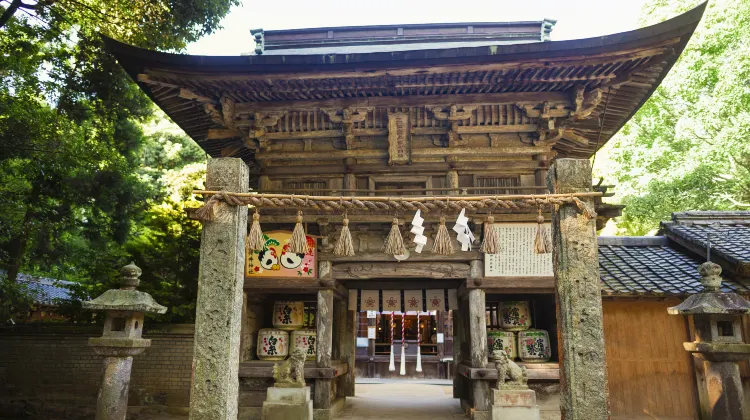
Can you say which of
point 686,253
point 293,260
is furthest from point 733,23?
point 293,260

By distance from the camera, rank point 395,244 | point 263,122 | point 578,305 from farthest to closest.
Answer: point 263,122, point 395,244, point 578,305

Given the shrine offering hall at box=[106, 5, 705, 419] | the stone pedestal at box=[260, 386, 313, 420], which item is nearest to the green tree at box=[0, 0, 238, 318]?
the shrine offering hall at box=[106, 5, 705, 419]

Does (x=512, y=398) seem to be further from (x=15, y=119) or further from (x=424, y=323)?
(x=424, y=323)

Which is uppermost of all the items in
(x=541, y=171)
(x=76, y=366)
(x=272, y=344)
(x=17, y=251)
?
(x=541, y=171)

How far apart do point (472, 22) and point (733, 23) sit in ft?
22.9

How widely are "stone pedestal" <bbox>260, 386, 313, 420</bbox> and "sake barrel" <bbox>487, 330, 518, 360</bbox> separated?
3.76 meters

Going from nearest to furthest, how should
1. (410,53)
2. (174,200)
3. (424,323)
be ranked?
(410,53)
(174,200)
(424,323)

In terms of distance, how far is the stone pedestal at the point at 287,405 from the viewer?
809 cm

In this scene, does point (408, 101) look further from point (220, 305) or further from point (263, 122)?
point (220, 305)

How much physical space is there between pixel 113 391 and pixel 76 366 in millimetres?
4278

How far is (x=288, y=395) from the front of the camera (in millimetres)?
8211

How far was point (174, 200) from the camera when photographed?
41.3 feet

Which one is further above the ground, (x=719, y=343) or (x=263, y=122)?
(x=263, y=122)

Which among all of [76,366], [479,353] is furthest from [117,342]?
[479,353]
